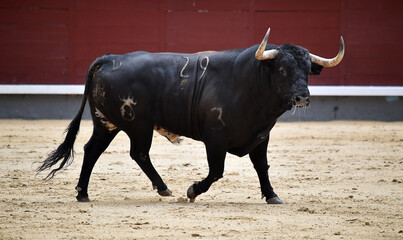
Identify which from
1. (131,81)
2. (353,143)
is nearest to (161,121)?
(131,81)

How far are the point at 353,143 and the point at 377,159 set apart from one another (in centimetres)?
123

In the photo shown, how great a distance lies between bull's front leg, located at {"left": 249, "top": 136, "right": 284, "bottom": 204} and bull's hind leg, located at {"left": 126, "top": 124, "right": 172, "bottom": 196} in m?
A: 0.60

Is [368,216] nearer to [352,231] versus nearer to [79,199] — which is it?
[352,231]

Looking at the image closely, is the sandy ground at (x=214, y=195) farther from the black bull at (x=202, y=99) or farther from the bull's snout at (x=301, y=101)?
the bull's snout at (x=301, y=101)

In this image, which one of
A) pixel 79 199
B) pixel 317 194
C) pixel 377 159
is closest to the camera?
pixel 79 199

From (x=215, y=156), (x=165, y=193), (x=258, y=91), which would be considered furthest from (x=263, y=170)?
(x=165, y=193)

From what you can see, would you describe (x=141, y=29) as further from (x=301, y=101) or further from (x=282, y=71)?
(x=301, y=101)

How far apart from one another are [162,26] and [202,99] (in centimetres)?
642

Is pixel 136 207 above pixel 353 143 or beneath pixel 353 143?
above

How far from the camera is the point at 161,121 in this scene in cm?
507

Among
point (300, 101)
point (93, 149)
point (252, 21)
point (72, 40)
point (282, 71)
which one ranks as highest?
point (282, 71)

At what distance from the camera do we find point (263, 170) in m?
5.05

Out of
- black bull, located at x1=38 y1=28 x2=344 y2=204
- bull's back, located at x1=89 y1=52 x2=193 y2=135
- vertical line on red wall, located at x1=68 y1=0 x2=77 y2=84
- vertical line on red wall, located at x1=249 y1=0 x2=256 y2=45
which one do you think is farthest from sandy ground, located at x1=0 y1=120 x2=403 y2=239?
vertical line on red wall, located at x1=249 y1=0 x2=256 y2=45

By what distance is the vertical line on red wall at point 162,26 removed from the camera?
1118 cm
